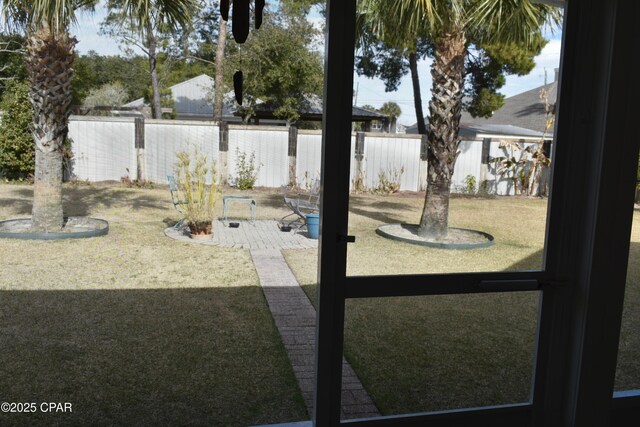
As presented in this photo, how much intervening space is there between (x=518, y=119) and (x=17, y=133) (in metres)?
9.84

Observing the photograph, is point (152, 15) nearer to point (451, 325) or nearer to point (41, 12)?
point (41, 12)

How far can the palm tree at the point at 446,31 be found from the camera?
241 cm

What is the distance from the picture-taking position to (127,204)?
9.29m

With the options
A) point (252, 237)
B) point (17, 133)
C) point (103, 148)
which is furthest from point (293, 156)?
point (17, 133)

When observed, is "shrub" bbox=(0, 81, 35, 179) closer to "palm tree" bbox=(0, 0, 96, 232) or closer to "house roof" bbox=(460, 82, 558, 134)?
"palm tree" bbox=(0, 0, 96, 232)

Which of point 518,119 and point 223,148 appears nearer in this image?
point 518,119

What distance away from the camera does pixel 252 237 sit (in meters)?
7.05

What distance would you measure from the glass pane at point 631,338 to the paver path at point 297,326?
143cm

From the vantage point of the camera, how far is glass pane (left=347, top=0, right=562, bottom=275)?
2049 mm

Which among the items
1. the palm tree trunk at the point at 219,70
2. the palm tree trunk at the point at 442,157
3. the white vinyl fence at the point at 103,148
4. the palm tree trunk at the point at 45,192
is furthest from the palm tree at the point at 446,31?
the palm tree trunk at the point at 219,70

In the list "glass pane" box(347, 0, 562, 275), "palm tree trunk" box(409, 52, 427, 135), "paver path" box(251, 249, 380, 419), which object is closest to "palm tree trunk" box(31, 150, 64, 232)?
"paver path" box(251, 249, 380, 419)

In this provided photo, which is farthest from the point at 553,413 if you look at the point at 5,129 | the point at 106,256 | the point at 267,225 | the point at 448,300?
the point at 5,129

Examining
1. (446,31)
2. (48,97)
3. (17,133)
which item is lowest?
(17,133)

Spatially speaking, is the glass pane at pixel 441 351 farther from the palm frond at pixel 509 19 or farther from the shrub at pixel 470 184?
the palm frond at pixel 509 19
